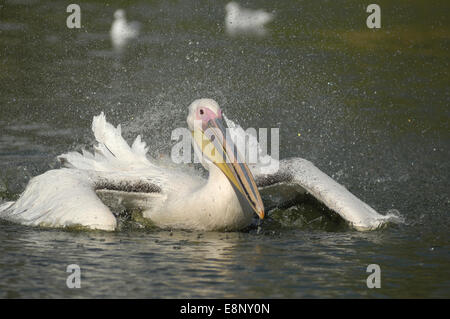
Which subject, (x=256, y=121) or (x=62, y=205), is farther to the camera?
(x=256, y=121)

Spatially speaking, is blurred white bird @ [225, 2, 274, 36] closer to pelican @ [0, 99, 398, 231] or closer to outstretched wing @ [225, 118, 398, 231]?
outstretched wing @ [225, 118, 398, 231]

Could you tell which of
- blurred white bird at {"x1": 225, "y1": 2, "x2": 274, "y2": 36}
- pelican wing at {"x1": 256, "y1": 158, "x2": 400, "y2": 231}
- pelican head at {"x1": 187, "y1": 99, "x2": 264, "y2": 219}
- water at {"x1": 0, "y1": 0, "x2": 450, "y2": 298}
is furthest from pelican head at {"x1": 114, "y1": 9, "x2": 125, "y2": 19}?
pelican head at {"x1": 187, "y1": 99, "x2": 264, "y2": 219}

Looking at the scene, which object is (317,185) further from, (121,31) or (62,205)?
(121,31)

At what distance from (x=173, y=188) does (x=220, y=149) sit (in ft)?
1.85

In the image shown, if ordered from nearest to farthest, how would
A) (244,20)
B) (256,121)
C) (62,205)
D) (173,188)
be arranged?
(62,205) < (173,188) < (256,121) < (244,20)

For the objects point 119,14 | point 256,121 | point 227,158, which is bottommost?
point 227,158

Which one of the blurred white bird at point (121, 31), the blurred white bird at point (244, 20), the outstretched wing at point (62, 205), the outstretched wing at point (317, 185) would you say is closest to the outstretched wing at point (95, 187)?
the outstretched wing at point (62, 205)

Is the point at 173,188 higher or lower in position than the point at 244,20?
lower

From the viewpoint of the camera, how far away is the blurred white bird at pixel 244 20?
41.1ft

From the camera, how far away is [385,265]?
5254mm

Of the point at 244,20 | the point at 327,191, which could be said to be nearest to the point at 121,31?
the point at 244,20

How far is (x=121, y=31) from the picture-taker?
42.4 ft

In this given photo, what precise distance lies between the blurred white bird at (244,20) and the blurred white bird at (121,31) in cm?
151

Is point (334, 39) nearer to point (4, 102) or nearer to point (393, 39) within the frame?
point (393, 39)
